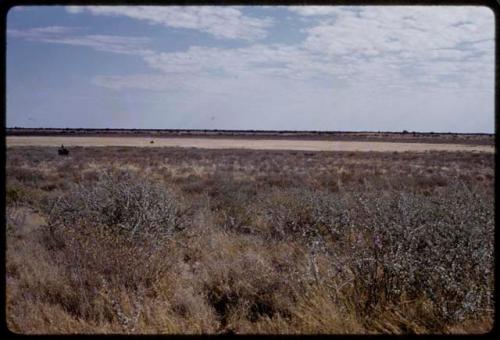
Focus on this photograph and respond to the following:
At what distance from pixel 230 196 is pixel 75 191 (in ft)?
14.1

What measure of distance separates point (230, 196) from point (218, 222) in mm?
2424

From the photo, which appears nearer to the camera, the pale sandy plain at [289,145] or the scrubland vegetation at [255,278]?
the scrubland vegetation at [255,278]

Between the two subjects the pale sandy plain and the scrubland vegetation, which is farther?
the pale sandy plain

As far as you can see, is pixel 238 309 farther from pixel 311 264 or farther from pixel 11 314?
pixel 11 314

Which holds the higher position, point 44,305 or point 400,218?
point 400,218

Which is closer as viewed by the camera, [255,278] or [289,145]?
[255,278]

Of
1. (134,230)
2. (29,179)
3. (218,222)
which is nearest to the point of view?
(134,230)

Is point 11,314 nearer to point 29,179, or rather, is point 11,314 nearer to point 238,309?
point 238,309

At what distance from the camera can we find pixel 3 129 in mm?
2662

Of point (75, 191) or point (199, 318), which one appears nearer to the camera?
point (199, 318)
